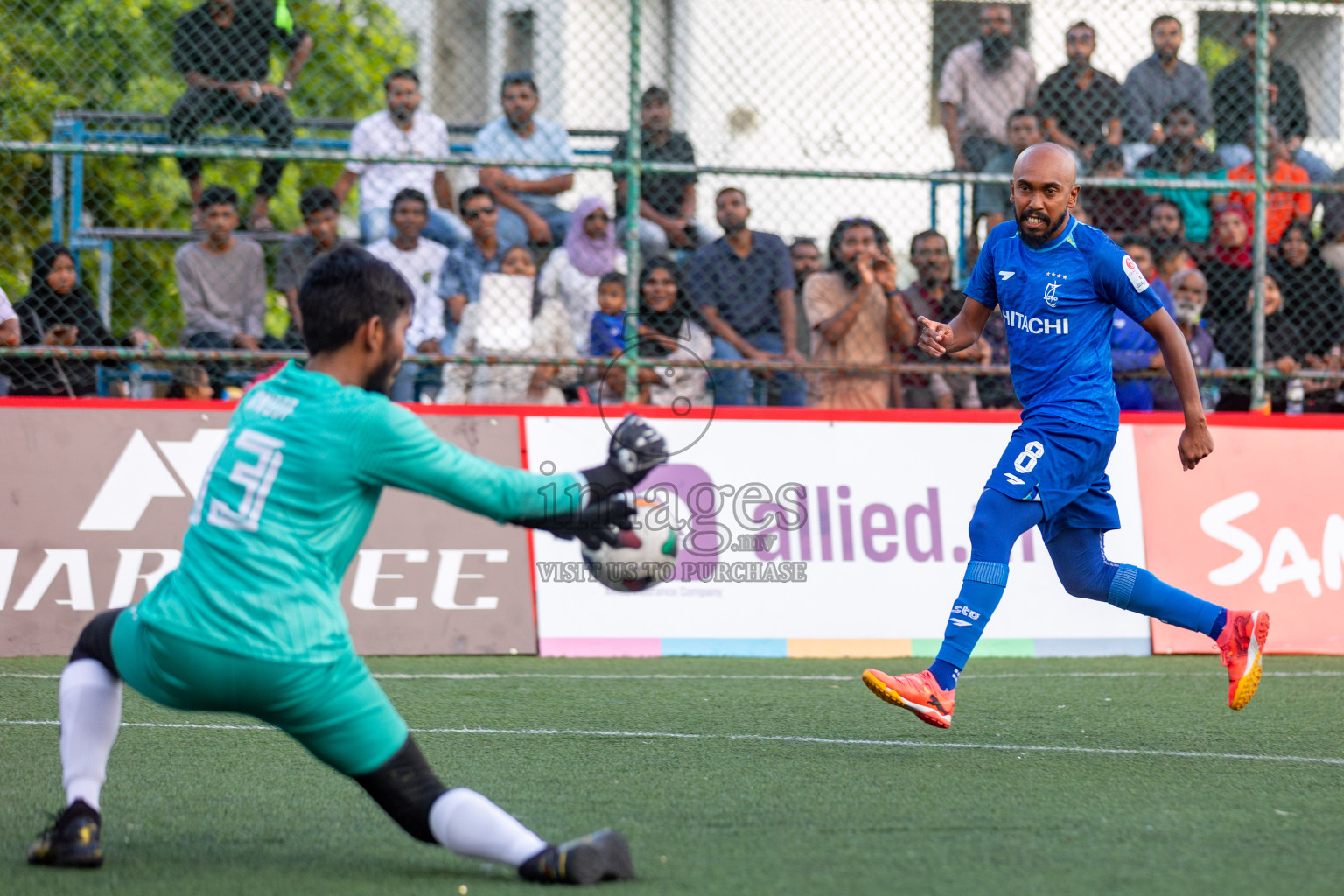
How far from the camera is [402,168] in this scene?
384 inches

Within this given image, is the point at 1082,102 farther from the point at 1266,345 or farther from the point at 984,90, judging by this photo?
the point at 1266,345

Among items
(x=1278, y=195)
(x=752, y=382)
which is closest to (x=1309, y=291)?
(x=1278, y=195)

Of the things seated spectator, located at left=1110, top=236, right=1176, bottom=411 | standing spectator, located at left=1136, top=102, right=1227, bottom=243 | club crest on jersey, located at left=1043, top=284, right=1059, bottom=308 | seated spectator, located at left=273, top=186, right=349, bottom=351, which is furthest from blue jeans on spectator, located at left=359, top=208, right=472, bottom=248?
club crest on jersey, located at left=1043, top=284, right=1059, bottom=308

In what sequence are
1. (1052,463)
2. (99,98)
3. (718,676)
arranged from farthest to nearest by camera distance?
(99,98) → (718,676) → (1052,463)

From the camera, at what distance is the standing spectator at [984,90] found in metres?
10.5

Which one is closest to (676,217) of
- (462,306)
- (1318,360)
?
(462,306)

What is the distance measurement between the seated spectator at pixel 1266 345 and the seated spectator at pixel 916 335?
1532 millimetres

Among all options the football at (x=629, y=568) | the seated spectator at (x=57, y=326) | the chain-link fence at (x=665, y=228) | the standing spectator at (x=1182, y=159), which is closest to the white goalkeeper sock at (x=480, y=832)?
the football at (x=629, y=568)

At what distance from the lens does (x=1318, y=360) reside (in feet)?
31.8

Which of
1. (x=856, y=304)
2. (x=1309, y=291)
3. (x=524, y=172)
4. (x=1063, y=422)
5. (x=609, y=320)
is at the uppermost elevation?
(x=524, y=172)

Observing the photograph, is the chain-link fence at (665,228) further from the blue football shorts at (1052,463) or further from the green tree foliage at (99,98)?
the blue football shorts at (1052,463)

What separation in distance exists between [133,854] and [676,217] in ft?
22.1

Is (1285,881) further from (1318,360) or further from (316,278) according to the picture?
(1318,360)

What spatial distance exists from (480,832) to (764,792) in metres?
1.38
